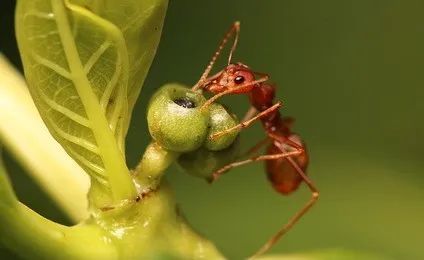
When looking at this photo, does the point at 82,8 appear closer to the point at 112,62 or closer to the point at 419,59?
the point at 112,62

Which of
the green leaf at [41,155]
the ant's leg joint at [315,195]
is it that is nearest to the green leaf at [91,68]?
the green leaf at [41,155]

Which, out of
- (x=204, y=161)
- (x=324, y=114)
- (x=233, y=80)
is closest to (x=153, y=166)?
(x=204, y=161)

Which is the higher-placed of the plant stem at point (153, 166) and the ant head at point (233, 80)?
the plant stem at point (153, 166)

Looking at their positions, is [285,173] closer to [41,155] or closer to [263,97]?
[263,97]

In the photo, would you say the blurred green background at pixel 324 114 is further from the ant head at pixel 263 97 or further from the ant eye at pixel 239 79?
the ant eye at pixel 239 79

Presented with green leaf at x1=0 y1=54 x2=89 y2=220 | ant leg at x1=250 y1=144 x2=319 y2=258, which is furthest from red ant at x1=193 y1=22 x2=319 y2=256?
green leaf at x1=0 y1=54 x2=89 y2=220
